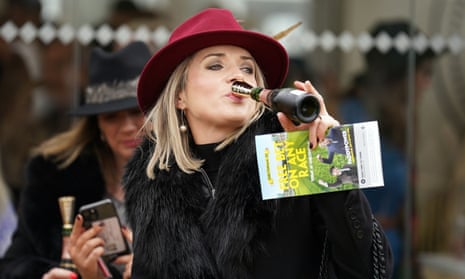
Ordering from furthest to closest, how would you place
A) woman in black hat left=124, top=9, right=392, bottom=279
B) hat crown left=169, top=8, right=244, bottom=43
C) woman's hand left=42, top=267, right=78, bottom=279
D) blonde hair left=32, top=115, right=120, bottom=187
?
blonde hair left=32, top=115, right=120, bottom=187 → woman's hand left=42, top=267, right=78, bottom=279 → hat crown left=169, top=8, right=244, bottom=43 → woman in black hat left=124, top=9, right=392, bottom=279

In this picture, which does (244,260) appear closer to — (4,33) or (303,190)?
(303,190)

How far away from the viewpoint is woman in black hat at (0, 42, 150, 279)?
3588mm

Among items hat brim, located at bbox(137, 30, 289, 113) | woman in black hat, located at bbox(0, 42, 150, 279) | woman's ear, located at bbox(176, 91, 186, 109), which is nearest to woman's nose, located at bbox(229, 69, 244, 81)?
hat brim, located at bbox(137, 30, 289, 113)

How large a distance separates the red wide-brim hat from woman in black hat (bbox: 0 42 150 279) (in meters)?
0.74

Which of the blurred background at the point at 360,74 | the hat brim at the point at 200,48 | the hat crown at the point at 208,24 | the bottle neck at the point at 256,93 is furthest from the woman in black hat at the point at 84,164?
the bottle neck at the point at 256,93

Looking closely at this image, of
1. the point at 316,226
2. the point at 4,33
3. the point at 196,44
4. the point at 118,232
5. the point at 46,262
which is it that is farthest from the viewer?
→ the point at 4,33

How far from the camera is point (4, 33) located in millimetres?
4727

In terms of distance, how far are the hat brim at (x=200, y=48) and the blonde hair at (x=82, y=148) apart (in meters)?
0.85

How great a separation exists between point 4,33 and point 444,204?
104 inches

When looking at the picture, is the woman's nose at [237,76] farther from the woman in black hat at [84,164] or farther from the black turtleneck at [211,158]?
the woman in black hat at [84,164]

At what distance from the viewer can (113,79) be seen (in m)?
3.76

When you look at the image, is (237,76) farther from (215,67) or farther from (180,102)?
(180,102)

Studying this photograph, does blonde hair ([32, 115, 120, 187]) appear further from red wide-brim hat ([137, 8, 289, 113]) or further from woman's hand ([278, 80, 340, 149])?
woman's hand ([278, 80, 340, 149])

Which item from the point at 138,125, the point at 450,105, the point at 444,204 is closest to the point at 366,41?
the point at 450,105
